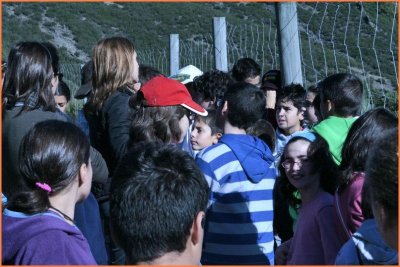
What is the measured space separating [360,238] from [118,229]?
0.78 metres

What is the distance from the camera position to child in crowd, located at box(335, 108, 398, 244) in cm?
299

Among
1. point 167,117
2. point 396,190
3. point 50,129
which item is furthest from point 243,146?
point 396,190

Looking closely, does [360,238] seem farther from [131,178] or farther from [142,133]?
[142,133]

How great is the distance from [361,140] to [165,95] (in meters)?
1.14

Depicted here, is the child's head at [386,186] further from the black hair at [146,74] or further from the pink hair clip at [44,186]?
the black hair at [146,74]

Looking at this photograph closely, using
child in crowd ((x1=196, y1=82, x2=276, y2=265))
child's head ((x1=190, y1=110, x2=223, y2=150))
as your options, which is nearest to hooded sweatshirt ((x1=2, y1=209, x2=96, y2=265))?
child in crowd ((x1=196, y1=82, x2=276, y2=265))

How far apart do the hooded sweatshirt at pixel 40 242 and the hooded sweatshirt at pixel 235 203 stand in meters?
1.25

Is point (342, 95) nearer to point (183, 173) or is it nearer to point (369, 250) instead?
point (369, 250)

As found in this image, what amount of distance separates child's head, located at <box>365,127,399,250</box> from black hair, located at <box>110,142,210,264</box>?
52cm

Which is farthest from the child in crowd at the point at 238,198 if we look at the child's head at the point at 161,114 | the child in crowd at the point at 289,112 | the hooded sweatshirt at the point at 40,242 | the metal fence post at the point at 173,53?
the metal fence post at the point at 173,53

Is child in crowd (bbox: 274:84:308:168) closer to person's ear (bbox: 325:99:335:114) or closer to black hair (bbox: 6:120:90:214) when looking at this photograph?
person's ear (bbox: 325:99:335:114)

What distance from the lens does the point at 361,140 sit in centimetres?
302

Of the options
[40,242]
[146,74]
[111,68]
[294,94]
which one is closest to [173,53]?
[294,94]

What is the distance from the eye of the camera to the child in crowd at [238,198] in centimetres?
367
